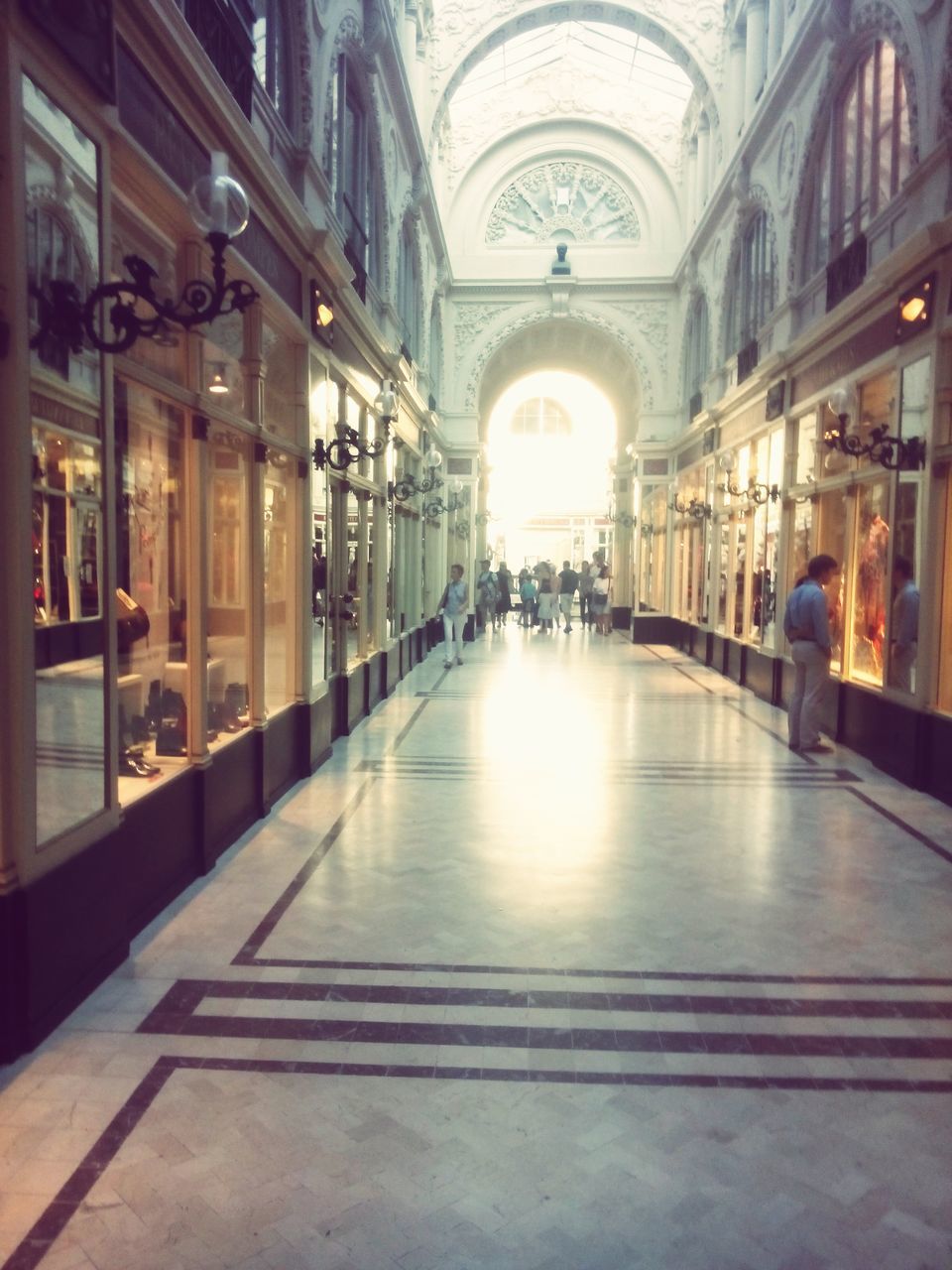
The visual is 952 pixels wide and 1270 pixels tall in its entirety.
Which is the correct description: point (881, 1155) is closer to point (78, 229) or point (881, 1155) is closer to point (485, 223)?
point (78, 229)

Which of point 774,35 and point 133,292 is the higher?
point 774,35

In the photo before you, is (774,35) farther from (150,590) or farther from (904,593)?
(150,590)

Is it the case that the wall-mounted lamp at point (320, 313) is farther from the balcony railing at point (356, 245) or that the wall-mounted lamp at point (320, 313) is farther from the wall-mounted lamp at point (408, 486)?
the wall-mounted lamp at point (408, 486)

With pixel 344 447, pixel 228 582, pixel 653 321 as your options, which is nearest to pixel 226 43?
pixel 228 582

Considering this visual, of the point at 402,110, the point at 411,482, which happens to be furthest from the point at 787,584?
the point at 402,110

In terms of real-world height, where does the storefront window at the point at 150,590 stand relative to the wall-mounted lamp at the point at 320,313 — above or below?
below

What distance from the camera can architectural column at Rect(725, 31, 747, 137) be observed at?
14.3 meters

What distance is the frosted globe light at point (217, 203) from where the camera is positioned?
3.35 m

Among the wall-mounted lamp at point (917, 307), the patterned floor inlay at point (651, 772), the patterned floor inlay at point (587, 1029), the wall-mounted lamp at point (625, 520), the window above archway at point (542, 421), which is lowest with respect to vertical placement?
the patterned floor inlay at point (587, 1029)

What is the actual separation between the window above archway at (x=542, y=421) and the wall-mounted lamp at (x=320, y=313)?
115ft

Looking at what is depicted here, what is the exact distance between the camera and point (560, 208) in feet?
67.2

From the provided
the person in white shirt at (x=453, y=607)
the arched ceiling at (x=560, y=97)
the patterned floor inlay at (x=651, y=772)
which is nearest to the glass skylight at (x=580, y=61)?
the arched ceiling at (x=560, y=97)

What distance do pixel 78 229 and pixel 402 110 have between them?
10010 mm

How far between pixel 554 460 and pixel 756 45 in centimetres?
2909
